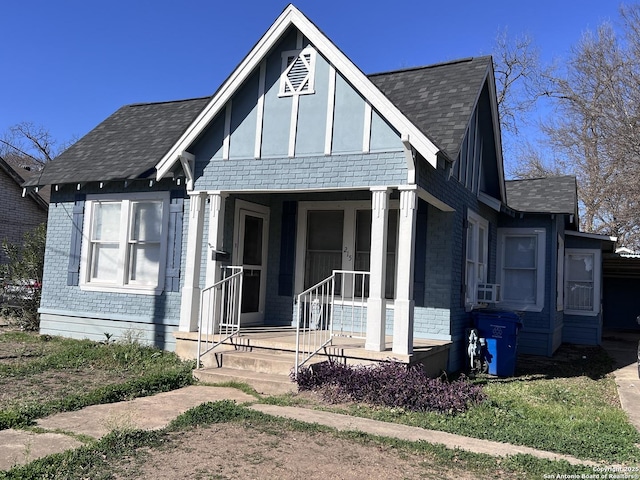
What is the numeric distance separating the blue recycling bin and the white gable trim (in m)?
3.66

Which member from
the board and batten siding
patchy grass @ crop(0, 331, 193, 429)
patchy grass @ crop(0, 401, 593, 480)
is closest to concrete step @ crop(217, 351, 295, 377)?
patchy grass @ crop(0, 331, 193, 429)

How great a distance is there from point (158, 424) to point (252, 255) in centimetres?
504

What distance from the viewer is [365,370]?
22.8ft

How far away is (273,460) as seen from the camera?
14.5ft

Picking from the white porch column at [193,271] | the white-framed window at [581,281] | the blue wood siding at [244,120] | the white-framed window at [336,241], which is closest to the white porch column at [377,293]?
the white-framed window at [336,241]

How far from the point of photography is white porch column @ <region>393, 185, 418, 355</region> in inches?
287

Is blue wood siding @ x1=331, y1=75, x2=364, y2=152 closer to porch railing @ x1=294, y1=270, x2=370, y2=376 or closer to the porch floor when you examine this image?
porch railing @ x1=294, y1=270, x2=370, y2=376

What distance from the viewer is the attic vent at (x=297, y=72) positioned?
26.7ft

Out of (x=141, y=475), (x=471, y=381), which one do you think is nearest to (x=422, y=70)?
(x=471, y=381)

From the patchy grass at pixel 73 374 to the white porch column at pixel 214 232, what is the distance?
143 centimetres

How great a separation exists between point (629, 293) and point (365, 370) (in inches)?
719

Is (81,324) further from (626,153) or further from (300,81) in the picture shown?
(626,153)

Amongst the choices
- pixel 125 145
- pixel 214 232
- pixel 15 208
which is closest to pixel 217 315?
pixel 214 232

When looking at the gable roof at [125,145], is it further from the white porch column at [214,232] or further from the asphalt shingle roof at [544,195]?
the asphalt shingle roof at [544,195]
